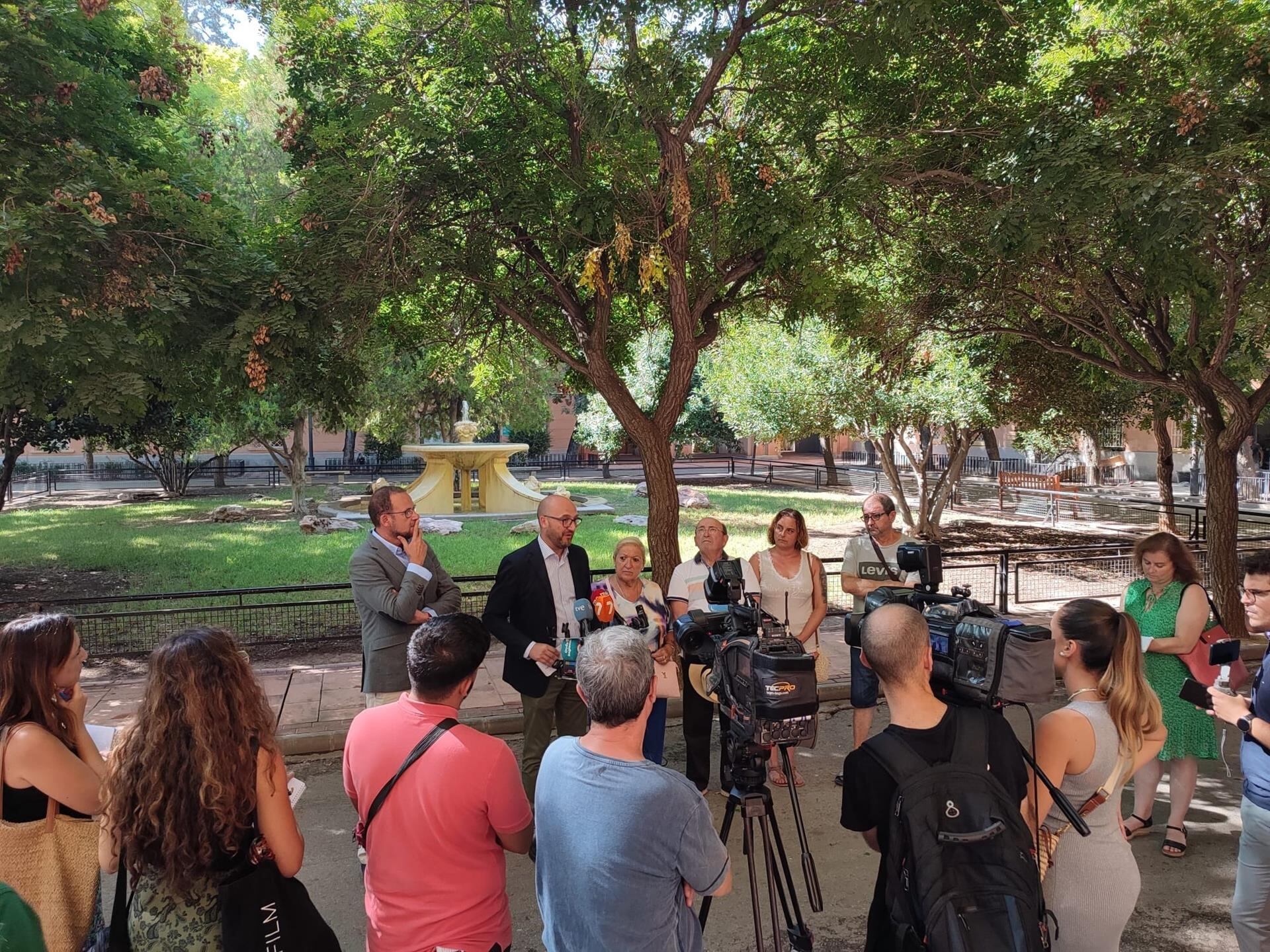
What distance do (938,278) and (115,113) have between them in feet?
26.5

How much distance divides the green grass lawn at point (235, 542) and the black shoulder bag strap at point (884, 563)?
864cm

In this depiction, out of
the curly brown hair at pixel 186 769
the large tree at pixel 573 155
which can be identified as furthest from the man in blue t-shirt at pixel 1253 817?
the large tree at pixel 573 155

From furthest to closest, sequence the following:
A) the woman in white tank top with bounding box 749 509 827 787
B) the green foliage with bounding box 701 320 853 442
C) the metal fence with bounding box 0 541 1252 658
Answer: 1. the green foliage with bounding box 701 320 853 442
2. the metal fence with bounding box 0 541 1252 658
3. the woman in white tank top with bounding box 749 509 827 787

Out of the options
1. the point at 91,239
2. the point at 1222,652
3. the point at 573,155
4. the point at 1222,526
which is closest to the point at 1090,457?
the point at 1222,526

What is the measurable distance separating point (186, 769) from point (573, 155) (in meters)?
6.41

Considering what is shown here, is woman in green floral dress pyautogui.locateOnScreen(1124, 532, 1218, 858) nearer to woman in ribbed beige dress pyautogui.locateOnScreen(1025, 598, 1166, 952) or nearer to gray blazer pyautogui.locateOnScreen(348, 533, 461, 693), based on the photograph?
woman in ribbed beige dress pyautogui.locateOnScreen(1025, 598, 1166, 952)

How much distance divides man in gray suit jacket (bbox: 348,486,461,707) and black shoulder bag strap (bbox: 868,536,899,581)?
270 centimetres

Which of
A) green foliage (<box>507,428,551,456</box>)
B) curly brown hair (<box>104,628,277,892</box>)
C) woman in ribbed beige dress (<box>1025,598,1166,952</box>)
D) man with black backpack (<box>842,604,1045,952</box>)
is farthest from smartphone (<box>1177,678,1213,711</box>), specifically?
green foliage (<box>507,428,551,456</box>)

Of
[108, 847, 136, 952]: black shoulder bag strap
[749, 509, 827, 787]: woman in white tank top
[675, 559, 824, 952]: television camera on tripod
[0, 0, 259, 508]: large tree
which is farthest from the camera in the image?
[0, 0, 259, 508]: large tree

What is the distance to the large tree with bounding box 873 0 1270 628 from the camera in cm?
625

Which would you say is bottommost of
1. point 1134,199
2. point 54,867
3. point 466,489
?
point 54,867

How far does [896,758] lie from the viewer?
2.42 meters

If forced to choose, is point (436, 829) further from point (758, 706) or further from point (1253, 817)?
point (1253, 817)

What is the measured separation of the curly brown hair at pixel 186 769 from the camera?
7.68 ft
